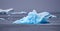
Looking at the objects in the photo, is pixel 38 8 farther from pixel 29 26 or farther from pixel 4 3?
pixel 29 26

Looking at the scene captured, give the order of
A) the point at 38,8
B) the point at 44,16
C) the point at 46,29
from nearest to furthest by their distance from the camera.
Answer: the point at 46,29 → the point at 44,16 → the point at 38,8

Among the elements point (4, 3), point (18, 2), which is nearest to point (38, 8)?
point (18, 2)

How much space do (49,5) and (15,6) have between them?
0.41m

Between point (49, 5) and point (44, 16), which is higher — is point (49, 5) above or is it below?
above

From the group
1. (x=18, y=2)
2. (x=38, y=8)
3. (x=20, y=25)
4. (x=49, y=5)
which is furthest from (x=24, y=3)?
(x=20, y=25)

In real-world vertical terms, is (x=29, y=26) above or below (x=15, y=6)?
below

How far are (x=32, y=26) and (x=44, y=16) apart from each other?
164 millimetres

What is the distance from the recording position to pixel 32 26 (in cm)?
87

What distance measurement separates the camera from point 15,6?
1.66 meters

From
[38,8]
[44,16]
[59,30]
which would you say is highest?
[38,8]

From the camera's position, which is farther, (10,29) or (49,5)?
(49,5)

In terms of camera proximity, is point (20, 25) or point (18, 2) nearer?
point (20, 25)

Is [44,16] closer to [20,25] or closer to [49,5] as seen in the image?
[20,25]

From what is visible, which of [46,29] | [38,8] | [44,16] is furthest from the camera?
[38,8]
